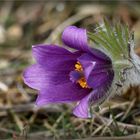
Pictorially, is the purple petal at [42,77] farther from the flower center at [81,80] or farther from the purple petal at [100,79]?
the purple petal at [100,79]

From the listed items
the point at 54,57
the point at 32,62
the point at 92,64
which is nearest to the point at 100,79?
the point at 92,64

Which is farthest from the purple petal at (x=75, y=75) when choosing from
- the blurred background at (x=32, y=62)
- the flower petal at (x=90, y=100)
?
the blurred background at (x=32, y=62)

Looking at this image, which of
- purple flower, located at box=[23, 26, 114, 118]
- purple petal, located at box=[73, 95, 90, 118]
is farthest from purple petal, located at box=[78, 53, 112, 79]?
purple petal, located at box=[73, 95, 90, 118]

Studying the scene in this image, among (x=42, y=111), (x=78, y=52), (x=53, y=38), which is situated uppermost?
(x=78, y=52)

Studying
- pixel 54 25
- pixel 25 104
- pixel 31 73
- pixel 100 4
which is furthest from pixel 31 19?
pixel 31 73

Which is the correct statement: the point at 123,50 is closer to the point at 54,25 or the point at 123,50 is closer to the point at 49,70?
the point at 49,70

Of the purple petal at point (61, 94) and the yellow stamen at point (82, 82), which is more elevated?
the yellow stamen at point (82, 82)

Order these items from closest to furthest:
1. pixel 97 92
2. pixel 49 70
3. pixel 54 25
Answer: pixel 97 92 → pixel 49 70 → pixel 54 25
